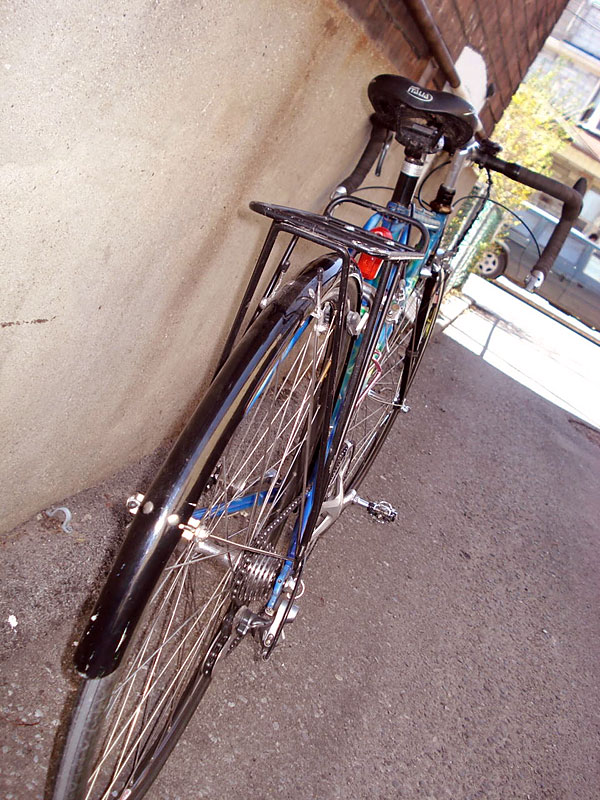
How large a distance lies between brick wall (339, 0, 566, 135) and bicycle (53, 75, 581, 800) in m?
0.53

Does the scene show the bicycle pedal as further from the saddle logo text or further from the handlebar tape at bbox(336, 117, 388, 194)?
the saddle logo text

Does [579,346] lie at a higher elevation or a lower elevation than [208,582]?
higher

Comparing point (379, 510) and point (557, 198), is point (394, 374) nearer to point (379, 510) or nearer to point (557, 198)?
point (379, 510)

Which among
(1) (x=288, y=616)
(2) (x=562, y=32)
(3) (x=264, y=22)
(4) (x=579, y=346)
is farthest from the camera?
(2) (x=562, y=32)

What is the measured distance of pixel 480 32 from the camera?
4246mm

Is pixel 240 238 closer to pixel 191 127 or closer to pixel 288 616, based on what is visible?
pixel 191 127

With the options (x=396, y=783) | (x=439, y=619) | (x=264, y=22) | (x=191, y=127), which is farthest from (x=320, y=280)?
(x=439, y=619)

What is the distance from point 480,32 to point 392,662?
386 centimetres

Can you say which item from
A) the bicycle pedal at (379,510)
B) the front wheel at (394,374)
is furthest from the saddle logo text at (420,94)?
the bicycle pedal at (379,510)

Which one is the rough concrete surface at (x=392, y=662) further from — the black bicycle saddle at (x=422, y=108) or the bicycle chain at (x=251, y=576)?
the black bicycle saddle at (x=422, y=108)

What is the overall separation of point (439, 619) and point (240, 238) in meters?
1.87

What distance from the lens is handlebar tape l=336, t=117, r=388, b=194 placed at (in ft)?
9.25

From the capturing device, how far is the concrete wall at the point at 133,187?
5.07ft

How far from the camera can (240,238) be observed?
259cm
